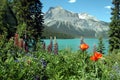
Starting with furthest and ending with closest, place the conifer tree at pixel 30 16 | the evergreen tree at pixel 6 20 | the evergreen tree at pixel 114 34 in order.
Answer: the evergreen tree at pixel 114 34 → the conifer tree at pixel 30 16 → the evergreen tree at pixel 6 20

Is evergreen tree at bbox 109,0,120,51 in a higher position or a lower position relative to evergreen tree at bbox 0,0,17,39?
lower

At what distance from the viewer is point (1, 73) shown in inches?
265

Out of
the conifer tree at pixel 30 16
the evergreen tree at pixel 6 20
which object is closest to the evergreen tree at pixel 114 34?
the conifer tree at pixel 30 16

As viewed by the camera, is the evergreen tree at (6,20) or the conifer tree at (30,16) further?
the conifer tree at (30,16)

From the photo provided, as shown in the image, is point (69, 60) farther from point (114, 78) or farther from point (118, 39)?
point (118, 39)

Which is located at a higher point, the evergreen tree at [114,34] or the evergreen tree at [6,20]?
the evergreen tree at [6,20]

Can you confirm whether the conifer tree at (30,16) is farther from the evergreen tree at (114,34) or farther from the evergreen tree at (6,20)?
the evergreen tree at (114,34)

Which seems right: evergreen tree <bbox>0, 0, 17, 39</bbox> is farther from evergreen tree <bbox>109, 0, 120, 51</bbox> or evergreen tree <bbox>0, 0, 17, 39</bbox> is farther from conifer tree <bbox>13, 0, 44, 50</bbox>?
evergreen tree <bbox>109, 0, 120, 51</bbox>

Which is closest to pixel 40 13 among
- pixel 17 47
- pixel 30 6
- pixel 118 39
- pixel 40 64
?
pixel 30 6

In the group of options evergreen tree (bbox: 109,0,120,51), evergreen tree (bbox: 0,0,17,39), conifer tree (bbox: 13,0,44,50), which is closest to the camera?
evergreen tree (bbox: 0,0,17,39)

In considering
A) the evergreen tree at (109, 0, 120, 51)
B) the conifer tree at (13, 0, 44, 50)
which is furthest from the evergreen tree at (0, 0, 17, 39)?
the evergreen tree at (109, 0, 120, 51)

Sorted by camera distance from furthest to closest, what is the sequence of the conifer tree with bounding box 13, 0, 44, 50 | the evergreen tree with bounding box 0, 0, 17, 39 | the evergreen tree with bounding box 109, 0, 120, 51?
the evergreen tree with bounding box 109, 0, 120, 51 → the conifer tree with bounding box 13, 0, 44, 50 → the evergreen tree with bounding box 0, 0, 17, 39

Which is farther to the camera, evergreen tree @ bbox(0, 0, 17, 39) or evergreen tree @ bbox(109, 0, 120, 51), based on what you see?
Result: evergreen tree @ bbox(109, 0, 120, 51)

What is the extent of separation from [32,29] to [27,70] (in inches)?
1747
